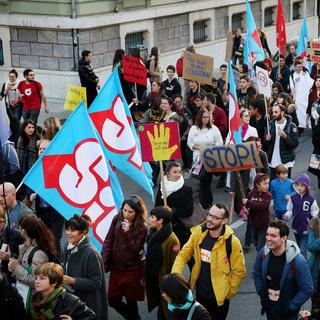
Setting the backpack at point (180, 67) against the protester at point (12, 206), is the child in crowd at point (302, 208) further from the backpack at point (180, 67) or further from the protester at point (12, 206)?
the backpack at point (180, 67)

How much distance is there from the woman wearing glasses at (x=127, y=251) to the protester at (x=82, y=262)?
24.2 inches

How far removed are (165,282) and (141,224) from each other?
1652 millimetres

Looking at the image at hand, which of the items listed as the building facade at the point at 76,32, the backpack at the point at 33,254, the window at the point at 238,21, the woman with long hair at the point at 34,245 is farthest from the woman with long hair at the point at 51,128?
the window at the point at 238,21

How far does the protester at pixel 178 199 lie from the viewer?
8523 mm

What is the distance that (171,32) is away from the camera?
23.0m

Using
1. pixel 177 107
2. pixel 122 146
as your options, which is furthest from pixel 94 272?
pixel 177 107

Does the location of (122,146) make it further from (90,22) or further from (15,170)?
(90,22)

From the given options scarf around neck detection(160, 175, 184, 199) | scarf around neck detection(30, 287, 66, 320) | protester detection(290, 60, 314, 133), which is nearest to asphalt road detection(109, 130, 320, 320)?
scarf around neck detection(160, 175, 184, 199)

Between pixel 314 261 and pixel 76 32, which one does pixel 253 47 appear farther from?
pixel 314 261

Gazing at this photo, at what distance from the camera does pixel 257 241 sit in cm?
935

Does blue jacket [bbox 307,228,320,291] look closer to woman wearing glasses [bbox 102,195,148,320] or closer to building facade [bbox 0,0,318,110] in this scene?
woman wearing glasses [bbox 102,195,148,320]

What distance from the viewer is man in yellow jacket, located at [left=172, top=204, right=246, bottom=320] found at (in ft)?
22.7

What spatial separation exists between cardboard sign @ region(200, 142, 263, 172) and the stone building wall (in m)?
12.9

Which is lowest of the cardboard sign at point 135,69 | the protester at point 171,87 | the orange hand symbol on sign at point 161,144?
the protester at point 171,87
